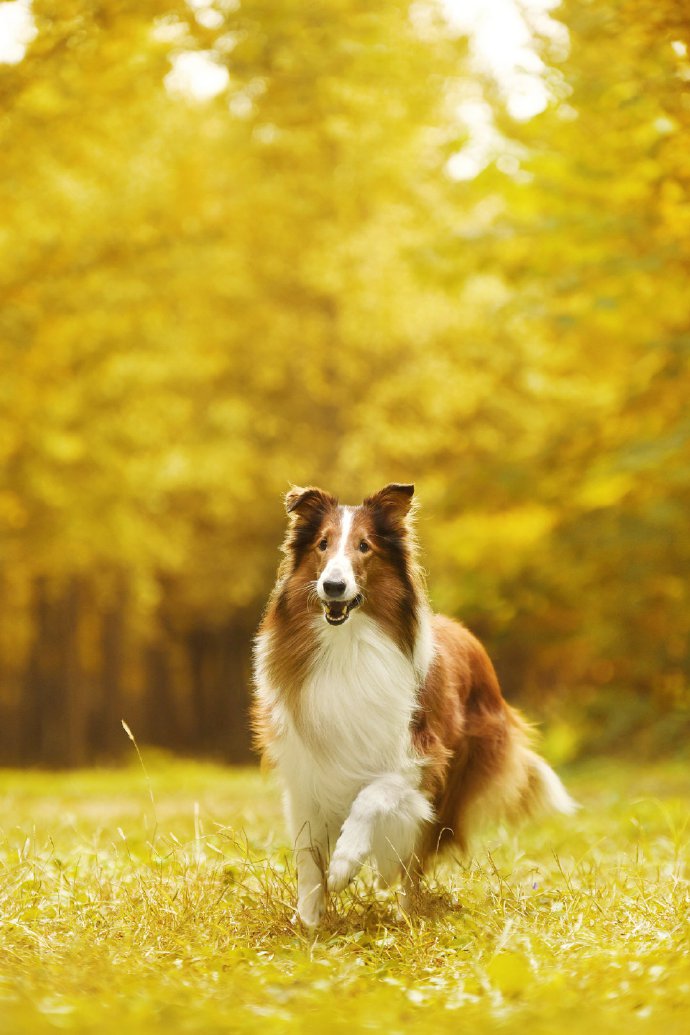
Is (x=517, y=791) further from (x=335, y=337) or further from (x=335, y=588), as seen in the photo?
(x=335, y=337)

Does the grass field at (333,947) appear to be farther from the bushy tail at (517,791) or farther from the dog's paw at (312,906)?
the bushy tail at (517,791)

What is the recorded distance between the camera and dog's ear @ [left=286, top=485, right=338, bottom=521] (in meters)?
5.17

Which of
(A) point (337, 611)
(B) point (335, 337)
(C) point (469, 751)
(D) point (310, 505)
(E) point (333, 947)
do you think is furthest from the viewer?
(B) point (335, 337)

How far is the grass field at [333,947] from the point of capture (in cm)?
360

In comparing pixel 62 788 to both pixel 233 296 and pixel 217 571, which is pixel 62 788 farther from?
pixel 233 296

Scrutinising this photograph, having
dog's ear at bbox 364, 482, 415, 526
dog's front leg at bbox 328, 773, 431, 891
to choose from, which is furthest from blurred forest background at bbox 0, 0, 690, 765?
dog's front leg at bbox 328, 773, 431, 891

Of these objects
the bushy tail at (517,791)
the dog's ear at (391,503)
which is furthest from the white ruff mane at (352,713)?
the bushy tail at (517,791)

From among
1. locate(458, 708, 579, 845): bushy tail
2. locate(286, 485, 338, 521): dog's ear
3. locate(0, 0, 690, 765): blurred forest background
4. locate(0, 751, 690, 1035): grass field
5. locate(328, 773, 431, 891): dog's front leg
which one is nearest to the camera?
locate(0, 751, 690, 1035): grass field

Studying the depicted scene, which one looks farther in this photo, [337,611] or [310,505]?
[310,505]

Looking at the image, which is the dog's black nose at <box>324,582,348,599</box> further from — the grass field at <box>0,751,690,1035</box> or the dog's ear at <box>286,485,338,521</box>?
the grass field at <box>0,751,690,1035</box>

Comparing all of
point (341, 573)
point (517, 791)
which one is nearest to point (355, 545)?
point (341, 573)

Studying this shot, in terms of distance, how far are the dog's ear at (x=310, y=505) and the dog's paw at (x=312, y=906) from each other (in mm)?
1470

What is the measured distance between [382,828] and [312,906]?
17.3 inches

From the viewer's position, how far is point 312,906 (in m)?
5.04
